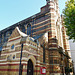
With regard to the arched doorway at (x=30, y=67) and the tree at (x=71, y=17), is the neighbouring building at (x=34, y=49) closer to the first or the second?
the arched doorway at (x=30, y=67)

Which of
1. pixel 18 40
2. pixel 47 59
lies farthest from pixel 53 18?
pixel 18 40

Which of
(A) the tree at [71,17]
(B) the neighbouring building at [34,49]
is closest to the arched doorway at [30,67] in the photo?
(B) the neighbouring building at [34,49]

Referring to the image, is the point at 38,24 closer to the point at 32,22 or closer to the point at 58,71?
the point at 32,22

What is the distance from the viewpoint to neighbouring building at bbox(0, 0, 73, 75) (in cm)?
1067

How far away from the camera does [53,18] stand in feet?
58.6

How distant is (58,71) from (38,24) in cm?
1064

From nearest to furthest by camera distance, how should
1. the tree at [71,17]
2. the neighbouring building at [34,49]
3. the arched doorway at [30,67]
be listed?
the neighbouring building at [34,49] → the arched doorway at [30,67] → the tree at [71,17]

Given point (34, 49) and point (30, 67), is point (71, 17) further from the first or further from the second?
point (30, 67)

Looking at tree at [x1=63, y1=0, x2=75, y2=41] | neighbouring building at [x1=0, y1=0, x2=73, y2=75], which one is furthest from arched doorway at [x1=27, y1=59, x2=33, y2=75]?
tree at [x1=63, y1=0, x2=75, y2=41]

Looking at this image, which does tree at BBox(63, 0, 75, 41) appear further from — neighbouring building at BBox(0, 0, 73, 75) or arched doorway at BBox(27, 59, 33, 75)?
arched doorway at BBox(27, 59, 33, 75)

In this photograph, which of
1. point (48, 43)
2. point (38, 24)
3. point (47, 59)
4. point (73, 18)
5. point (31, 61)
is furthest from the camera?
point (38, 24)

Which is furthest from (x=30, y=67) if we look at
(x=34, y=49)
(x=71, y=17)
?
(x=71, y=17)

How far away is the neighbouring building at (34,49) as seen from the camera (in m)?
10.7

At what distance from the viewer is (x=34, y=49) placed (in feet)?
40.0
